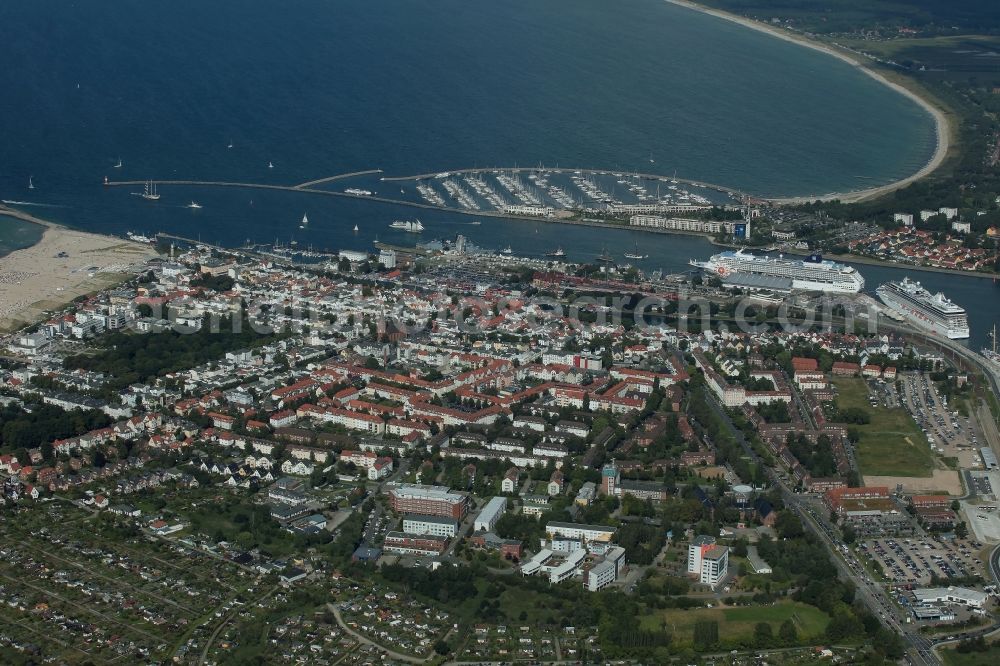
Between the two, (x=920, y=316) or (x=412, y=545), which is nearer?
(x=412, y=545)

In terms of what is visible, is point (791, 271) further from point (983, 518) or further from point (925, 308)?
point (983, 518)

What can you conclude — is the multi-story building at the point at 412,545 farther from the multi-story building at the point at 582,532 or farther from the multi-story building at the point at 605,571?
the multi-story building at the point at 605,571

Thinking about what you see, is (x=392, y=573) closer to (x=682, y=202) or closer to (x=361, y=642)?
(x=361, y=642)

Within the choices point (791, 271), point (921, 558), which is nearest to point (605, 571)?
point (921, 558)

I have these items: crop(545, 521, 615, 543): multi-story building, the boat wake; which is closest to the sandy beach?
the boat wake

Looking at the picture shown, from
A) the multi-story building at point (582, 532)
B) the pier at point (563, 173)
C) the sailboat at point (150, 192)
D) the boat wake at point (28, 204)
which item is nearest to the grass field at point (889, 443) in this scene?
the multi-story building at point (582, 532)

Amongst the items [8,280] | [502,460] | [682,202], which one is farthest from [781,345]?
[8,280]
